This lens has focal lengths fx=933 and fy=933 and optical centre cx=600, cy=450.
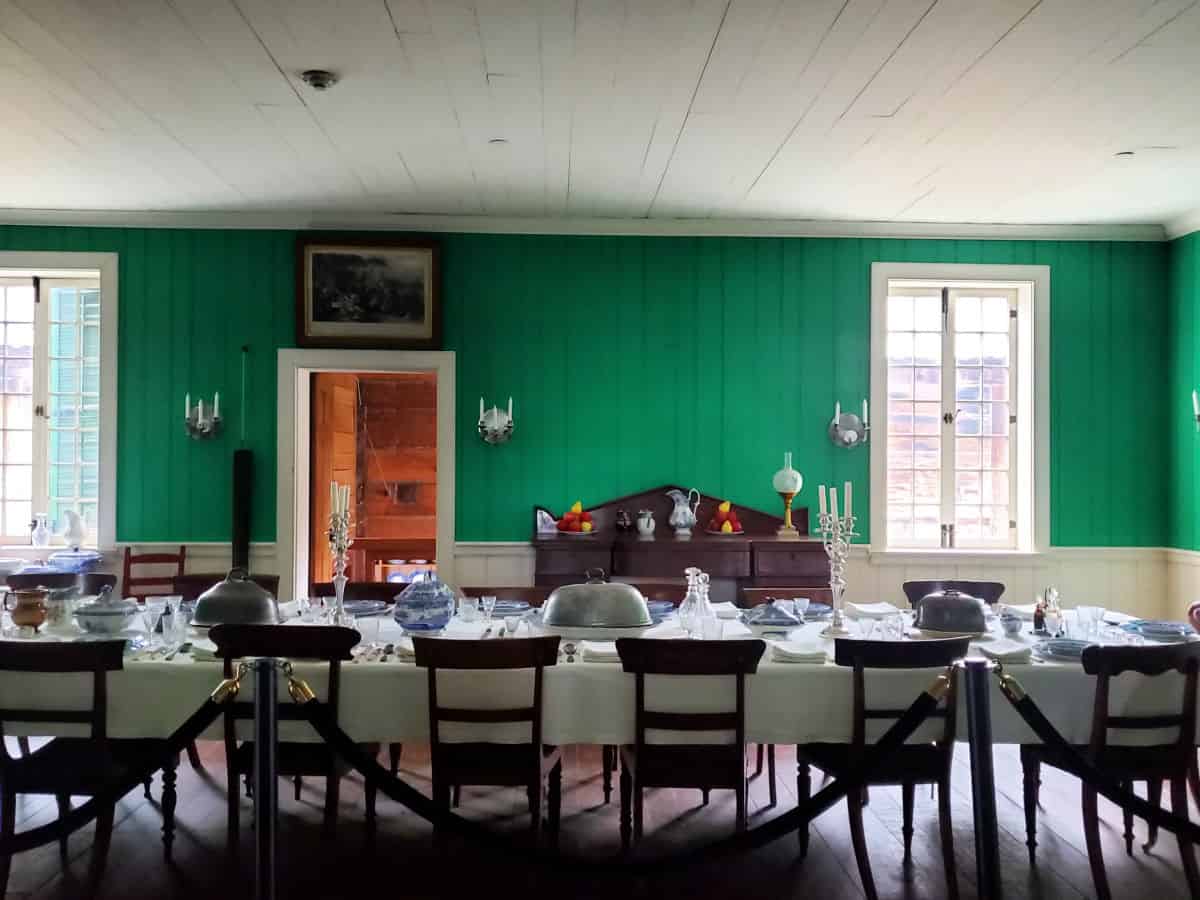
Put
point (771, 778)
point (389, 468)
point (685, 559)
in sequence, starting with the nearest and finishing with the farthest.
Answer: point (771, 778) < point (685, 559) < point (389, 468)

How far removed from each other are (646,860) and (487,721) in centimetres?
83

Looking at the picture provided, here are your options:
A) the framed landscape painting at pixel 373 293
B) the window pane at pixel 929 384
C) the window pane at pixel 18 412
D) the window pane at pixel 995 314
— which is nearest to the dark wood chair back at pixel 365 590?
the framed landscape painting at pixel 373 293

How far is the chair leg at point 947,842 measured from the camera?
9.92ft

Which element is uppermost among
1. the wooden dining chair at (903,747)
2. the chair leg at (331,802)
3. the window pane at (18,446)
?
the window pane at (18,446)

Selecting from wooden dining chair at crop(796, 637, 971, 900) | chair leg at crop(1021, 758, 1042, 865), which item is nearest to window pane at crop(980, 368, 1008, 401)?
chair leg at crop(1021, 758, 1042, 865)

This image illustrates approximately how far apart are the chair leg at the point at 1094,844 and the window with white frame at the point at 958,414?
354cm

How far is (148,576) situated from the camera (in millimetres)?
6293

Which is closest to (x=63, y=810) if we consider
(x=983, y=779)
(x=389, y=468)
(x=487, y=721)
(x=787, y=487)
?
(x=487, y=721)

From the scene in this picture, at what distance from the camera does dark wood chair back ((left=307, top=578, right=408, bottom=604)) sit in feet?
15.1

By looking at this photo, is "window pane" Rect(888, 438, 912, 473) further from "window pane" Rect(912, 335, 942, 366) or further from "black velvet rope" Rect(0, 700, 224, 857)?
"black velvet rope" Rect(0, 700, 224, 857)

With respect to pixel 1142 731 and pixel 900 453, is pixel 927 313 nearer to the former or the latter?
pixel 900 453

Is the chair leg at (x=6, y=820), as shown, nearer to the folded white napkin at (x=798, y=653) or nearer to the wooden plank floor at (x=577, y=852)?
the wooden plank floor at (x=577, y=852)

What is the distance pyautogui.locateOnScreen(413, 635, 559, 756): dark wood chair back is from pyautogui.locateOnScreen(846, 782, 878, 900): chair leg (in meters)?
1.10

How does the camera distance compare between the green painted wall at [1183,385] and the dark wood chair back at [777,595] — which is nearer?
the dark wood chair back at [777,595]
